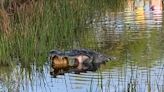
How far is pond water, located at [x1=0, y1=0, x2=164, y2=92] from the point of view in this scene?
741 cm

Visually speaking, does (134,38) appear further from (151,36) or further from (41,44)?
(41,44)

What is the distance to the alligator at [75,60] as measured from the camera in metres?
8.94

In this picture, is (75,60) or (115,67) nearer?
(115,67)

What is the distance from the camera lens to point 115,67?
8508 millimetres

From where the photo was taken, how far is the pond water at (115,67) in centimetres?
741

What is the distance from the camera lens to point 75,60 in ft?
29.7

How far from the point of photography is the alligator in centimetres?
894

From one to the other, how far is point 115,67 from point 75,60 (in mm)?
810

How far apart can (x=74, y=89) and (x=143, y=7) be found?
29.4ft

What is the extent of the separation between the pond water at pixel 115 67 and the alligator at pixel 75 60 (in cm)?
19

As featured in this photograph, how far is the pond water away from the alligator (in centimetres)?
19

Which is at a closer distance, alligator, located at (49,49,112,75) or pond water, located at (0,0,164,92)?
pond water, located at (0,0,164,92)

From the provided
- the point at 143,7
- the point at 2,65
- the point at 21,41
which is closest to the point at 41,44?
the point at 21,41

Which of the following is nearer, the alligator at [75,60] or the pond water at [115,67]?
the pond water at [115,67]
